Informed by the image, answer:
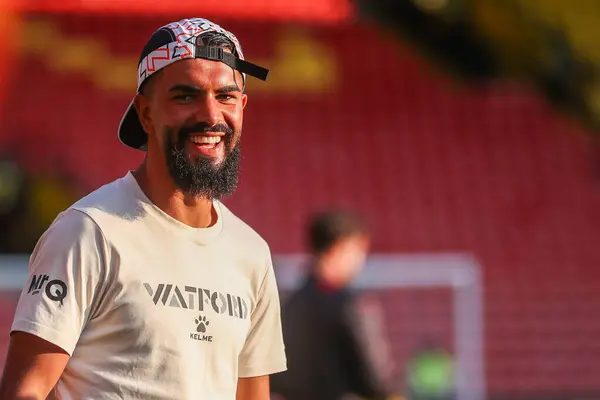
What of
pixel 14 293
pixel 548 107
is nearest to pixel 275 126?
pixel 548 107

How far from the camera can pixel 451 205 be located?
13.9m

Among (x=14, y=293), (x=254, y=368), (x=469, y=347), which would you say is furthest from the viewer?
(x=469, y=347)

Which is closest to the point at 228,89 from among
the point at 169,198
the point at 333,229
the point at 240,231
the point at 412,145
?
the point at 169,198

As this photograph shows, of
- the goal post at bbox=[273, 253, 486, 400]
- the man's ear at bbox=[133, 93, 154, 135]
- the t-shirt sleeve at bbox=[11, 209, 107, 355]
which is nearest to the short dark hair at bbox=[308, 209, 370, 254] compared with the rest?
the man's ear at bbox=[133, 93, 154, 135]

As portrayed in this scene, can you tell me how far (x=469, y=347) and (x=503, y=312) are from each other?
0.99 meters

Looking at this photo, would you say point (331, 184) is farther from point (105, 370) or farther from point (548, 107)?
point (105, 370)

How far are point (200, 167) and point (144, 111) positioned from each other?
8.4 inches

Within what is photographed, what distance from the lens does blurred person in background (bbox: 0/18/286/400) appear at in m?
2.96

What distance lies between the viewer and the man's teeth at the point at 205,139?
3.15 metres

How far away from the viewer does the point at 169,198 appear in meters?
3.23

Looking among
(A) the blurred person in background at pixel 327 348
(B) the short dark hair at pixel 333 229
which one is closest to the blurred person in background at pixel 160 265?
(A) the blurred person in background at pixel 327 348

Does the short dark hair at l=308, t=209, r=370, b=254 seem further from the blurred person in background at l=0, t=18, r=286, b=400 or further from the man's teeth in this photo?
the man's teeth

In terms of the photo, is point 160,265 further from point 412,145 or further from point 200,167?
point 412,145

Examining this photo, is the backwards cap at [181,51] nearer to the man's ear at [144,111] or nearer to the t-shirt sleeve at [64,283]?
the man's ear at [144,111]
